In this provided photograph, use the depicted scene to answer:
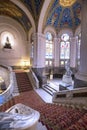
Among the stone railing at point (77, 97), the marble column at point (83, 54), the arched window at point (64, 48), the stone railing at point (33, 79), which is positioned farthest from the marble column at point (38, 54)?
the marble column at point (83, 54)

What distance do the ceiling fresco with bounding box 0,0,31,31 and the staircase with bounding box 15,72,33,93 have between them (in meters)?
5.59

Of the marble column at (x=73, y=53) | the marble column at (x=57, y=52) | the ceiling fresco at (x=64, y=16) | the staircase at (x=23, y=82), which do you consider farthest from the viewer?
the marble column at (x=57, y=52)

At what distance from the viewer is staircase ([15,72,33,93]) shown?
11530 millimetres

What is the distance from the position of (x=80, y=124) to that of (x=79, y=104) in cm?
206

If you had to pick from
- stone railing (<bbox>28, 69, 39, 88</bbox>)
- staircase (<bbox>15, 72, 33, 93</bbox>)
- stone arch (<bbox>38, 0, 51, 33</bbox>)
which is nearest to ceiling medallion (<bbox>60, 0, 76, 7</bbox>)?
stone arch (<bbox>38, 0, 51, 33</bbox>)

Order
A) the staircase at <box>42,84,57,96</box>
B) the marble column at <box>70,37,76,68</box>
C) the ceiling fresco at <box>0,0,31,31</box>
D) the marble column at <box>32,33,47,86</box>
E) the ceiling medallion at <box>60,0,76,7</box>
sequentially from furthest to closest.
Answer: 1. the marble column at <box>70,37,76,68</box>
2. the marble column at <box>32,33,47,86</box>
3. the ceiling fresco at <box>0,0,31,31</box>
4. the ceiling medallion at <box>60,0,76,7</box>
5. the staircase at <box>42,84,57,96</box>

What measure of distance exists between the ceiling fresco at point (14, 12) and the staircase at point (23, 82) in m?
5.59

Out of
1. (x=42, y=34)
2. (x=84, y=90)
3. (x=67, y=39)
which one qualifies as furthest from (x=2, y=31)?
(x=84, y=90)

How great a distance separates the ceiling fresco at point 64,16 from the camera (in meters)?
12.8

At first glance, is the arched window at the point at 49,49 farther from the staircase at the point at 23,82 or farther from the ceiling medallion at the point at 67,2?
the ceiling medallion at the point at 67,2

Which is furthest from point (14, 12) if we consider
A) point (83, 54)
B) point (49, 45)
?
point (83, 54)

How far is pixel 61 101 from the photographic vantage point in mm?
6000

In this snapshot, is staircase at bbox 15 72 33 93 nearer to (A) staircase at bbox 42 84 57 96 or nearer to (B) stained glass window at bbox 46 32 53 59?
(A) staircase at bbox 42 84 57 96

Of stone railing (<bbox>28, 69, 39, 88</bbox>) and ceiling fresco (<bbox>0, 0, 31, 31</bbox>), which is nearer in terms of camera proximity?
stone railing (<bbox>28, 69, 39, 88</bbox>)
